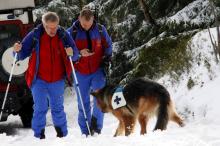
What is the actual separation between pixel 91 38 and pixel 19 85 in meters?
2.79

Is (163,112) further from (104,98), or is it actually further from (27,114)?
(27,114)

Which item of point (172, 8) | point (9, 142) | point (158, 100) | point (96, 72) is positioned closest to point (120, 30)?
point (172, 8)

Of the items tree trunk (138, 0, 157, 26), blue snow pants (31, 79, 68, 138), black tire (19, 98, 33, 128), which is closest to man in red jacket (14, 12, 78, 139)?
blue snow pants (31, 79, 68, 138)

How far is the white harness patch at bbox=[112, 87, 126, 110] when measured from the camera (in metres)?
7.55

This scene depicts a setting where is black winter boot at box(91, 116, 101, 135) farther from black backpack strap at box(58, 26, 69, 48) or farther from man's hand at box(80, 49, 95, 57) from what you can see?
black backpack strap at box(58, 26, 69, 48)

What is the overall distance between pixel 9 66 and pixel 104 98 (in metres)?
2.63

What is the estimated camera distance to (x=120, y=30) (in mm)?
14320

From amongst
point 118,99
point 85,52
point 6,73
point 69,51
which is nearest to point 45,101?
point 69,51

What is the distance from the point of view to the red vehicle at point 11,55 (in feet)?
32.8

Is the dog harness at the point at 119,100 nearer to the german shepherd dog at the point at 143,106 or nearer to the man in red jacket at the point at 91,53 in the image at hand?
the german shepherd dog at the point at 143,106

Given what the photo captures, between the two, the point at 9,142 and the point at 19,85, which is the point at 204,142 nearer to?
the point at 9,142

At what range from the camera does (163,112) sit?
23.4ft

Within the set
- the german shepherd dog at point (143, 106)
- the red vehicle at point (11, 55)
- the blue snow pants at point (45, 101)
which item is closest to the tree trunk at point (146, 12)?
the red vehicle at point (11, 55)

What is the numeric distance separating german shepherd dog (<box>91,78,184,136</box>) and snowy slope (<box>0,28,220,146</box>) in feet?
0.52
